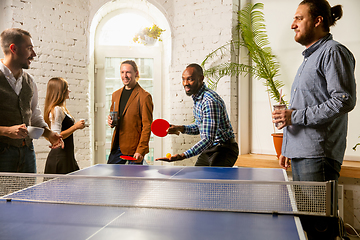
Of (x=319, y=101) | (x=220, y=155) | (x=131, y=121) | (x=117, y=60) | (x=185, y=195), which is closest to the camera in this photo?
(x=185, y=195)

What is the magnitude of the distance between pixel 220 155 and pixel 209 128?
313mm

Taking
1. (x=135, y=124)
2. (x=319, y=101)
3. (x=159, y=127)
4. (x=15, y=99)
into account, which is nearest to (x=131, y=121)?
(x=135, y=124)

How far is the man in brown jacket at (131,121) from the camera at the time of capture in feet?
11.7

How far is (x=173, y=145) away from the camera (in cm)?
480

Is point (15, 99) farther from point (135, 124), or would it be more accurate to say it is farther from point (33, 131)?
point (135, 124)

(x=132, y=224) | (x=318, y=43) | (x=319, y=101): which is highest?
(x=318, y=43)

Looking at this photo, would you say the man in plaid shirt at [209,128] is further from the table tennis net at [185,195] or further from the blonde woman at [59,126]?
the blonde woman at [59,126]

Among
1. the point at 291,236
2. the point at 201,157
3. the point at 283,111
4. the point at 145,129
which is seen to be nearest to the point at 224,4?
the point at 145,129

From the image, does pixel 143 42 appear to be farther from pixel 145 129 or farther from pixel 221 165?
pixel 221 165

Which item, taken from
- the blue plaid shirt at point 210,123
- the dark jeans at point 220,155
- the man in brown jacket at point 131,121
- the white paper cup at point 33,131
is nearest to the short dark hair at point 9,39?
the white paper cup at point 33,131

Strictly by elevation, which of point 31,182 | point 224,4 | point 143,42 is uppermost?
point 224,4

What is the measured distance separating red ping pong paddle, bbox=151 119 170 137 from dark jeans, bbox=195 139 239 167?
45 centimetres

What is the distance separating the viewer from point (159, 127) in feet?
9.74

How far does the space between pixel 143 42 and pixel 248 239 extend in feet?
14.9
